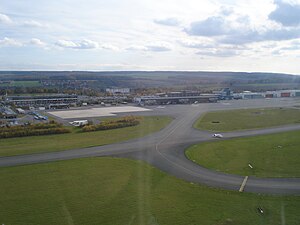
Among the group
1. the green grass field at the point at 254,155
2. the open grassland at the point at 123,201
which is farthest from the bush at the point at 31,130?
the green grass field at the point at 254,155

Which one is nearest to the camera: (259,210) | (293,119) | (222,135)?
(259,210)

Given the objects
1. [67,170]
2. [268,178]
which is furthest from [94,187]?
[268,178]

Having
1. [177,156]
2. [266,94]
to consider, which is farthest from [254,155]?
[266,94]

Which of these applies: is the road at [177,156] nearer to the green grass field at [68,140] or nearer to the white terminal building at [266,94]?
the green grass field at [68,140]

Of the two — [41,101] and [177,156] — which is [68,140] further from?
[41,101]

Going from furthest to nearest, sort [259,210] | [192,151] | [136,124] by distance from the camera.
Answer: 1. [136,124]
2. [192,151]
3. [259,210]

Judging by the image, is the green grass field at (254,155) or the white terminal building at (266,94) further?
the white terminal building at (266,94)

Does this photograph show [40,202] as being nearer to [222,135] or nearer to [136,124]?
[222,135]
